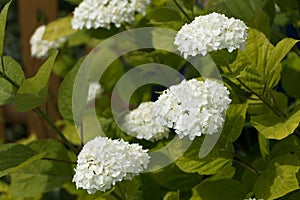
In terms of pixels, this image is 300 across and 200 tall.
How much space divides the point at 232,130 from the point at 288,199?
17 centimetres

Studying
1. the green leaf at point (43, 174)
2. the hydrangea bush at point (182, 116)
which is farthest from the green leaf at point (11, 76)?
the green leaf at point (43, 174)

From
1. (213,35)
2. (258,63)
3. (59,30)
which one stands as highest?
(213,35)

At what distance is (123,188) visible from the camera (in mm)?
1157

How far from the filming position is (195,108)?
1.01 metres

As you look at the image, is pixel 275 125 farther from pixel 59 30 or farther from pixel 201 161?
pixel 59 30

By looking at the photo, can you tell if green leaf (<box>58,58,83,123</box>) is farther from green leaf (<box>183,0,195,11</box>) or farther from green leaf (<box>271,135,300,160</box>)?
green leaf (<box>271,135,300,160</box>)

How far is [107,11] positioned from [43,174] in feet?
1.23

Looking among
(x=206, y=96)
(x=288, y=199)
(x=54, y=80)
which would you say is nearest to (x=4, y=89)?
(x=206, y=96)

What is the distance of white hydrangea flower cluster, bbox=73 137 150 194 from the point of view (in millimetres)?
1007

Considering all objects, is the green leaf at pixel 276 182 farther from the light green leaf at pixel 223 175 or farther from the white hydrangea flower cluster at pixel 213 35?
the white hydrangea flower cluster at pixel 213 35

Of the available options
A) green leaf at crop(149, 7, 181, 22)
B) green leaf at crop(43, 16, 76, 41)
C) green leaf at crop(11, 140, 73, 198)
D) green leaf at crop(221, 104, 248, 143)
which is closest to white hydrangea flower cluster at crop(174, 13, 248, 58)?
green leaf at crop(221, 104, 248, 143)

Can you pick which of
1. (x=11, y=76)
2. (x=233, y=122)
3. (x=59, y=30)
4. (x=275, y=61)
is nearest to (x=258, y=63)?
(x=275, y=61)

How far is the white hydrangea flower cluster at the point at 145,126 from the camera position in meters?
1.27

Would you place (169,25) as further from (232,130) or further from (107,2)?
(232,130)
